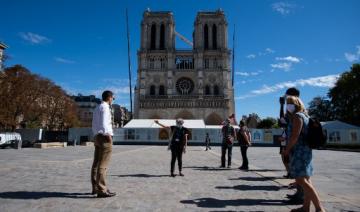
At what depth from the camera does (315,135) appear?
421cm

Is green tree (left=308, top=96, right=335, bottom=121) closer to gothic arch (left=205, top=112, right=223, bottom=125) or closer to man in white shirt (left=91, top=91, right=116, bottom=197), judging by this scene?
gothic arch (left=205, top=112, right=223, bottom=125)

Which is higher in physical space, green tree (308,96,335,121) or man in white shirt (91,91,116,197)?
green tree (308,96,335,121)

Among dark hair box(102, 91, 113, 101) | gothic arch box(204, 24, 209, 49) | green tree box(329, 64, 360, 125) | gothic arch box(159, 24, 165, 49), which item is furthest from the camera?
gothic arch box(204, 24, 209, 49)

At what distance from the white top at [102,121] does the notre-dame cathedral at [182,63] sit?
5563cm

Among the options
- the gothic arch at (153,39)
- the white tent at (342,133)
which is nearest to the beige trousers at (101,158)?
the white tent at (342,133)

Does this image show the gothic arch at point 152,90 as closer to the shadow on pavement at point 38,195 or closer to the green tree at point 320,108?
the green tree at point 320,108

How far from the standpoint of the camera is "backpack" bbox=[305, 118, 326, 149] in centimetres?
419

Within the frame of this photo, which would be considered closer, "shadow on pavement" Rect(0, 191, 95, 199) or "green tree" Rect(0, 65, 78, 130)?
"shadow on pavement" Rect(0, 191, 95, 199)

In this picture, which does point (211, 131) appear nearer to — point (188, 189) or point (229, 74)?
point (229, 74)

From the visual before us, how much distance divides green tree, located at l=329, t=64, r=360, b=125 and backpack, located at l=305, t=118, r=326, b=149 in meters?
44.4

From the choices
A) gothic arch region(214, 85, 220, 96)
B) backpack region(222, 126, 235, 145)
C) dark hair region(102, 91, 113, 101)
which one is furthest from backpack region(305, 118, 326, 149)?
gothic arch region(214, 85, 220, 96)

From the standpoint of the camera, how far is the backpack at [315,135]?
4.19m

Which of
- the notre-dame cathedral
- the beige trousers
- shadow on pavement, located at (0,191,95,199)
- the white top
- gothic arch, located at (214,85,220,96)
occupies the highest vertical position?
the notre-dame cathedral

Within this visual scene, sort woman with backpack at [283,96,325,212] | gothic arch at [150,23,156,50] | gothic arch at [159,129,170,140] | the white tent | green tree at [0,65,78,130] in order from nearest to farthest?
1. woman with backpack at [283,96,325,212]
2. green tree at [0,65,78,130]
3. the white tent
4. gothic arch at [159,129,170,140]
5. gothic arch at [150,23,156,50]
